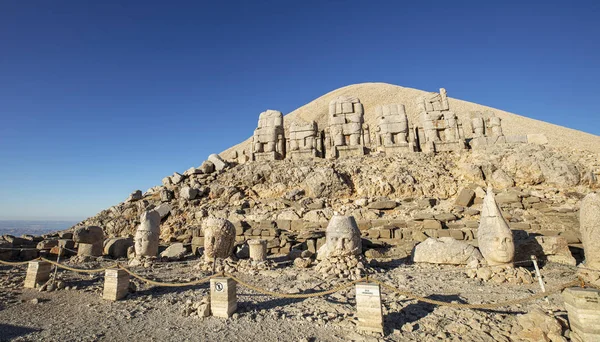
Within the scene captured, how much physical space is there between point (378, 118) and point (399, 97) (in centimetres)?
4784

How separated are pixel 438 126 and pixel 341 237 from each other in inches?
471

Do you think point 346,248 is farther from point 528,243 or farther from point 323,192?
point 323,192

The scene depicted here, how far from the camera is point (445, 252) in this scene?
7758 mm

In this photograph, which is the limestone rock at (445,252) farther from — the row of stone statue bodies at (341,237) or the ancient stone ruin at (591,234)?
the ancient stone ruin at (591,234)

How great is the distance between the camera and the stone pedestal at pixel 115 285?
5.50m

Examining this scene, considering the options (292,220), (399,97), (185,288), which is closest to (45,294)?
(185,288)

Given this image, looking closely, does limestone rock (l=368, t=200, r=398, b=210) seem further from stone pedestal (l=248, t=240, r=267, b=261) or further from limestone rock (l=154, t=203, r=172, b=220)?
limestone rock (l=154, t=203, r=172, b=220)

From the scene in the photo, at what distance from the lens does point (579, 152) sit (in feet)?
45.1

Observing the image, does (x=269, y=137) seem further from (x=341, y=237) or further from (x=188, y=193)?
(x=341, y=237)

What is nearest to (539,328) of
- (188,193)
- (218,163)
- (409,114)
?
(188,193)

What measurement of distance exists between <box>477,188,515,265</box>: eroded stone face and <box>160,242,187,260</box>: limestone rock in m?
9.03

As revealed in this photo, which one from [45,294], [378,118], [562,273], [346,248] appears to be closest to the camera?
[45,294]

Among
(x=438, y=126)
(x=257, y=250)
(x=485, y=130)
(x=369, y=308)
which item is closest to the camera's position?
(x=369, y=308)

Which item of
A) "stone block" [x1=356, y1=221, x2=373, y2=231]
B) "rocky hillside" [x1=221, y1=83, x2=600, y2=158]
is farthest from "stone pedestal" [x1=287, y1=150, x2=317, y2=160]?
"rocky hillside" [x1=221, y1=83, x2=600, y2=158]
